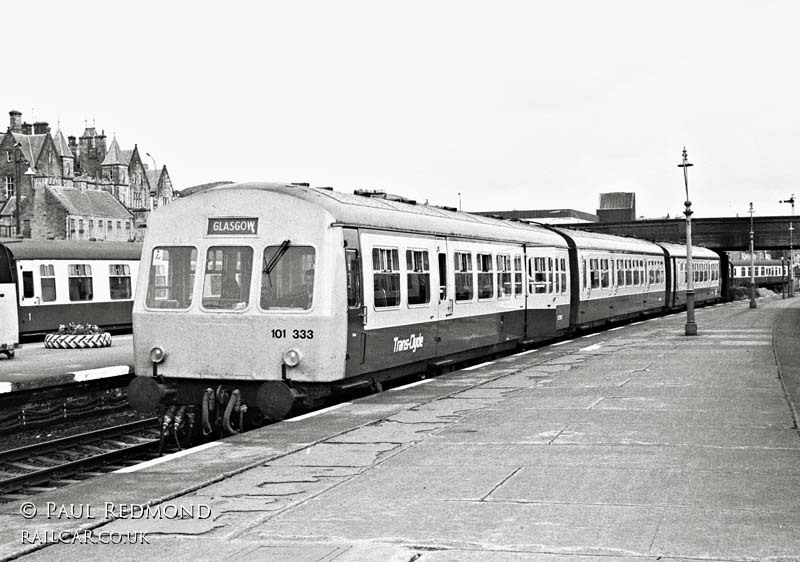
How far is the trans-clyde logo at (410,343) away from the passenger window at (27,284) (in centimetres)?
1965

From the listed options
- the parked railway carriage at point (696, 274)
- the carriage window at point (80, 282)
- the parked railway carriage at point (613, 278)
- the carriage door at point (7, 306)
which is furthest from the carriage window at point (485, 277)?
the parked railway carriage at point (696, 274)

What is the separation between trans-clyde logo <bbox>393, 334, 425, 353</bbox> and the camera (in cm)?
1600

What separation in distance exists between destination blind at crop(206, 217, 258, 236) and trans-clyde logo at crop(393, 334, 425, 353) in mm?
3184

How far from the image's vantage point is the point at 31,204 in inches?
3925

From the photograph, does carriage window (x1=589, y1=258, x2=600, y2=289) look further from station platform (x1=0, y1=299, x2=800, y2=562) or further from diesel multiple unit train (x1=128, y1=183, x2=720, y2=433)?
station platform (x1=0, y1=299, x2=800, y2=562)

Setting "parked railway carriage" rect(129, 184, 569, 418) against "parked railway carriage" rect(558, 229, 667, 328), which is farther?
"parked railway carriage" rect(558, 229, 667, 328)

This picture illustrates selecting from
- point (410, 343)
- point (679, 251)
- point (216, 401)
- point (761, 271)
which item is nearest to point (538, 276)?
point (410, 343)

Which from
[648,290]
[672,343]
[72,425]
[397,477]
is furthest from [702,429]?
[648,290]

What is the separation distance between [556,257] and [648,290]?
16350 mm

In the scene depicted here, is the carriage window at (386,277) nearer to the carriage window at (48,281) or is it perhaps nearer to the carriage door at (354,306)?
the carriage door at (354,306)

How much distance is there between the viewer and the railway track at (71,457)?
1258 centimetres

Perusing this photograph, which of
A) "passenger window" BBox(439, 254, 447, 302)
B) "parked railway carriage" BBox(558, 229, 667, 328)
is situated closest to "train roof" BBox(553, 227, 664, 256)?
"parked railway carriage" BBox(558, 229, 667, 328)

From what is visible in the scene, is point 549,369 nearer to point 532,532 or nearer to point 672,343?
point 672,343

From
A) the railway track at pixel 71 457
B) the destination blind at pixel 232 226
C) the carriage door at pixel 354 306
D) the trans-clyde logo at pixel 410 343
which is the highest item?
the destination blind at pixel 232 226
